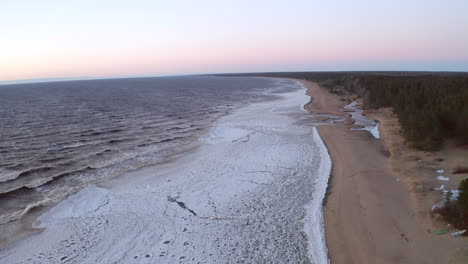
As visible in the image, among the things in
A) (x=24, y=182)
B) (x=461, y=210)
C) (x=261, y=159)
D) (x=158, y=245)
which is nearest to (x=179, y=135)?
(x=261, y=159)

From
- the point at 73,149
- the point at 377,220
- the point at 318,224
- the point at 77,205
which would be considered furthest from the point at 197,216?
the point at 73,149

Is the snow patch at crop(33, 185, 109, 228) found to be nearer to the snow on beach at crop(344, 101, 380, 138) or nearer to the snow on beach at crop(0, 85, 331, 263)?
the snow on beach at crop(0, 85, 331, 263)

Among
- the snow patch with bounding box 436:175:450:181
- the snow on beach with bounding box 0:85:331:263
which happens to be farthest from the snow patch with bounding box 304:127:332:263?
the snow patch with bounding box 436:175:450:181

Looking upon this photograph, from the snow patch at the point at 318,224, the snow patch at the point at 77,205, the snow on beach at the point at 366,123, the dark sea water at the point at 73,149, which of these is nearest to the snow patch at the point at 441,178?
the snow patch at the point at 318,224

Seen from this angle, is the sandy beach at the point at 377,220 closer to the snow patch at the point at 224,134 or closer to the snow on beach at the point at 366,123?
the snow on beach at the point at 366,123

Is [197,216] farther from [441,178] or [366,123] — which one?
[366,123]

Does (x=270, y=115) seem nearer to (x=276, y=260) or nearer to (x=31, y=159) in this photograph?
(x=31, y=159)

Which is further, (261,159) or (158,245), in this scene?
(261,159)
